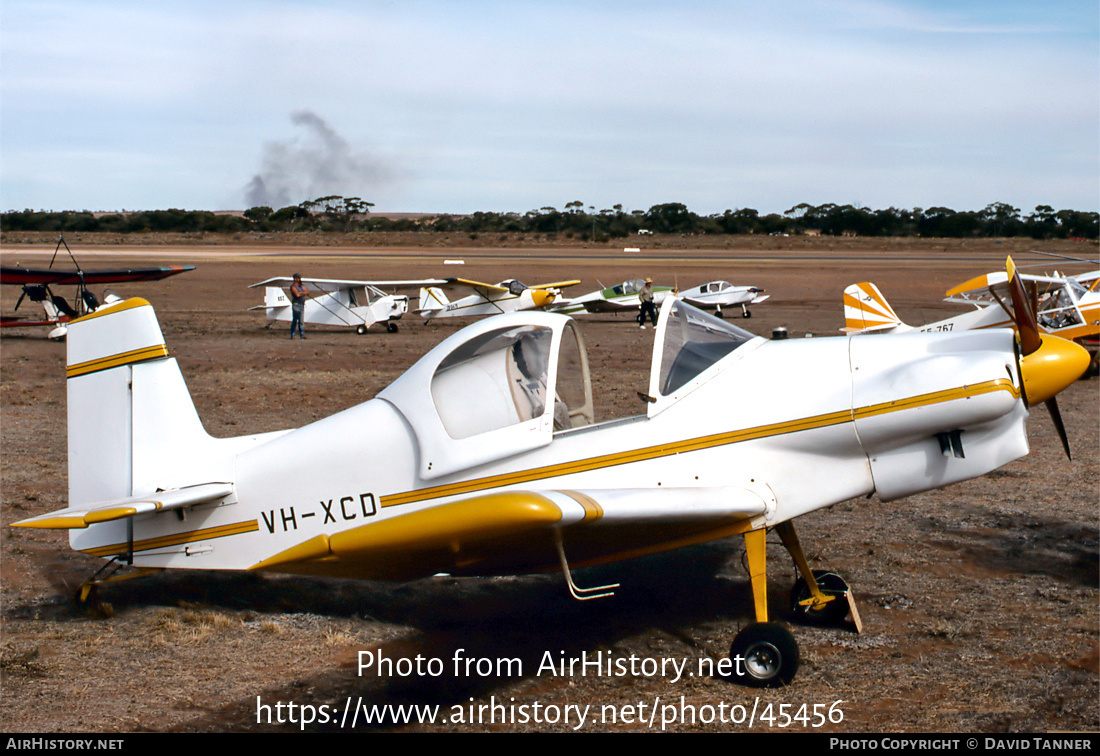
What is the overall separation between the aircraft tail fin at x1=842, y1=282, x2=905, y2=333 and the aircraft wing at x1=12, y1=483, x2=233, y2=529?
1683 cm

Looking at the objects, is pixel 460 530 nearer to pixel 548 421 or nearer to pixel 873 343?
pixel 548 421

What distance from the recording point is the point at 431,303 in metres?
28.3

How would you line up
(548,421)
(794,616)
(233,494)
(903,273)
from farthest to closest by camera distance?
(903,273) < (794,616) < (233,494) < (548,421)

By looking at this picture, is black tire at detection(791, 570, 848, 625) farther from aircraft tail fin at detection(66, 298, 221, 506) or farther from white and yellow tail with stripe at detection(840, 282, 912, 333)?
white and yellow tail with stripe at detection(840, 282, 912, 333)

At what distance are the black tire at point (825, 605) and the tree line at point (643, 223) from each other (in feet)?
238

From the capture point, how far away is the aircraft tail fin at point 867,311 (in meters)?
19.9

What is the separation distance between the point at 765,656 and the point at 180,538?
3744 mm

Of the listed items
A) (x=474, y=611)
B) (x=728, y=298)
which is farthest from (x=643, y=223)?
(x=474, y=611)

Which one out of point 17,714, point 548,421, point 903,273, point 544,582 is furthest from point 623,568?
point 903,273

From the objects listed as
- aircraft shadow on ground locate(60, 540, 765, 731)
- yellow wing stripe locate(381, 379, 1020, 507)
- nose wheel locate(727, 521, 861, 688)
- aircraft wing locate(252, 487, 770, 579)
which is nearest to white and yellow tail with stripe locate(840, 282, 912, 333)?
aircraft shadow on ground locate(60, 540, 765, 731)

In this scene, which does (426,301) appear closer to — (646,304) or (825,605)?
(646,304)

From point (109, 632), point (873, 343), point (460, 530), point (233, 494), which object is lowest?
point (109, 632)

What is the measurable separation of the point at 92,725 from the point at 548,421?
2.90 metres

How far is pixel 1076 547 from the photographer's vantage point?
289 inches
